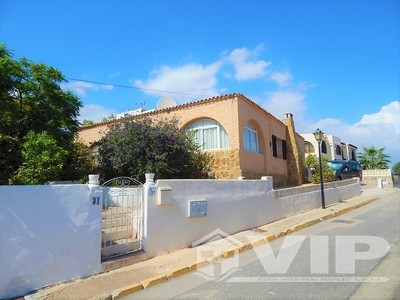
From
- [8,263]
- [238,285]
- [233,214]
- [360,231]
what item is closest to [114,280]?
[8,263]

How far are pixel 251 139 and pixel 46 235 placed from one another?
12.8 m

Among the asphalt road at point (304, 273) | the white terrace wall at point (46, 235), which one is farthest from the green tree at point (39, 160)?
the asphalt road at point (304, 273)

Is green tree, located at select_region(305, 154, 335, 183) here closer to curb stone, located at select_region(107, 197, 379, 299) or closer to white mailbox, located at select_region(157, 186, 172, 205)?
curb stone, located at select_region(107, 197, 379, 299)

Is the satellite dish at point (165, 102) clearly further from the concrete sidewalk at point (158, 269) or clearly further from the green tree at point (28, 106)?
the concrete sidewalk at point (158, 269)

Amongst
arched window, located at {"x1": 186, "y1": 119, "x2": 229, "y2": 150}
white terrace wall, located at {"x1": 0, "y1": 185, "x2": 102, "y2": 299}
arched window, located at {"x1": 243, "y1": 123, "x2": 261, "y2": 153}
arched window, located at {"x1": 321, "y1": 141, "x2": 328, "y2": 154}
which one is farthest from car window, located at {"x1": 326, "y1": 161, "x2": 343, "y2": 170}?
white terrace wall, located at {"x1": 0, "y1": 185, "x2": 102, "y2": 299}

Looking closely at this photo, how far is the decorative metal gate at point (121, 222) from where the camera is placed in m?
6.34

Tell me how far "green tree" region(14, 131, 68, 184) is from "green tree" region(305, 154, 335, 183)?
16369 mm

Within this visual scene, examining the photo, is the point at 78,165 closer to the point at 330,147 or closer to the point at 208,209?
the point at 208,209

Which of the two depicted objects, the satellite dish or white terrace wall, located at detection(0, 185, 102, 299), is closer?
white terrace wall, located at detection(0, 185, 102, 299)

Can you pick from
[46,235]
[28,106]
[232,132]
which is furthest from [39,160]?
[232,132]

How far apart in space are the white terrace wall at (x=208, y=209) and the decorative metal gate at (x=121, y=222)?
9.3 inches

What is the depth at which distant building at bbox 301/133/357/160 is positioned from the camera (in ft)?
120

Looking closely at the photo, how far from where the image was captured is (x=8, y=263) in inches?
184

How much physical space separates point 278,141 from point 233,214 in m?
12.0
